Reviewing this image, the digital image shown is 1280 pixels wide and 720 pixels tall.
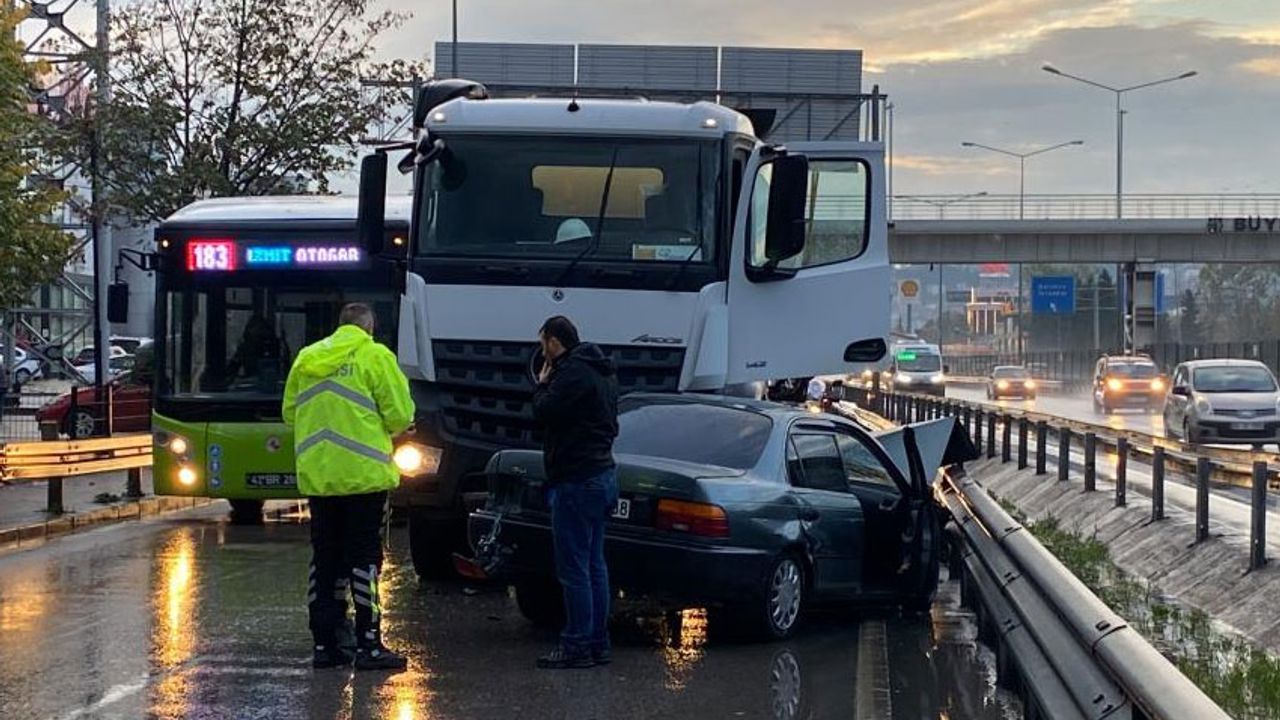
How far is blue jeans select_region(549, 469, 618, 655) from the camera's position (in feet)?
30.3

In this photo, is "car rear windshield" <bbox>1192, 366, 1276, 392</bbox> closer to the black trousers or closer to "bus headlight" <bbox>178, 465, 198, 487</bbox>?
"bus headlight" <bbox>178, 465, 198, 487</bbox>

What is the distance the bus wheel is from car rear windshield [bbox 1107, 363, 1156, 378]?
36743 millimetres

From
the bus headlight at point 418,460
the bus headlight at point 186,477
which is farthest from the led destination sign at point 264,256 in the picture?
the bus headlight at point 418,460

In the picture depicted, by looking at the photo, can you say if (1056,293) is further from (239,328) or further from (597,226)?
(597,226)

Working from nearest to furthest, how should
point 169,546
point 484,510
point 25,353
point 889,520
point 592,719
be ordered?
point 592,719 < point 484,510 < point 889,520 < point 169,546 < point 25,353

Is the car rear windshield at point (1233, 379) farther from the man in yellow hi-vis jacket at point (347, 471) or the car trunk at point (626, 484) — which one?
the man in yellow hi-vis jacket at point (347, 471)

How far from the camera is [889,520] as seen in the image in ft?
37.3

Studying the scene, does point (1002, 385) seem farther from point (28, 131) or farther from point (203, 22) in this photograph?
point (28, 131)

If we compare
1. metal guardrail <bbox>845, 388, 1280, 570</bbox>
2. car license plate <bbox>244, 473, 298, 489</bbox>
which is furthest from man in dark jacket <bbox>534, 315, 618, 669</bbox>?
car license plate <bbox>244, 473, 298, 489</bbox>

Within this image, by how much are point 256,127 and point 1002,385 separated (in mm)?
40025

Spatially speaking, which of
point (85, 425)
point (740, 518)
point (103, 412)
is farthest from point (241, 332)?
point (85, 425)

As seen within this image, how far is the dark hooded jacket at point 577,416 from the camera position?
919 centimetres

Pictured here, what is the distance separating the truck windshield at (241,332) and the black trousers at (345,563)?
7292 mm

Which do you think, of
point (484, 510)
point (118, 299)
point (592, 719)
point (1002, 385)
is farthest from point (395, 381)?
point (1002, 385)
